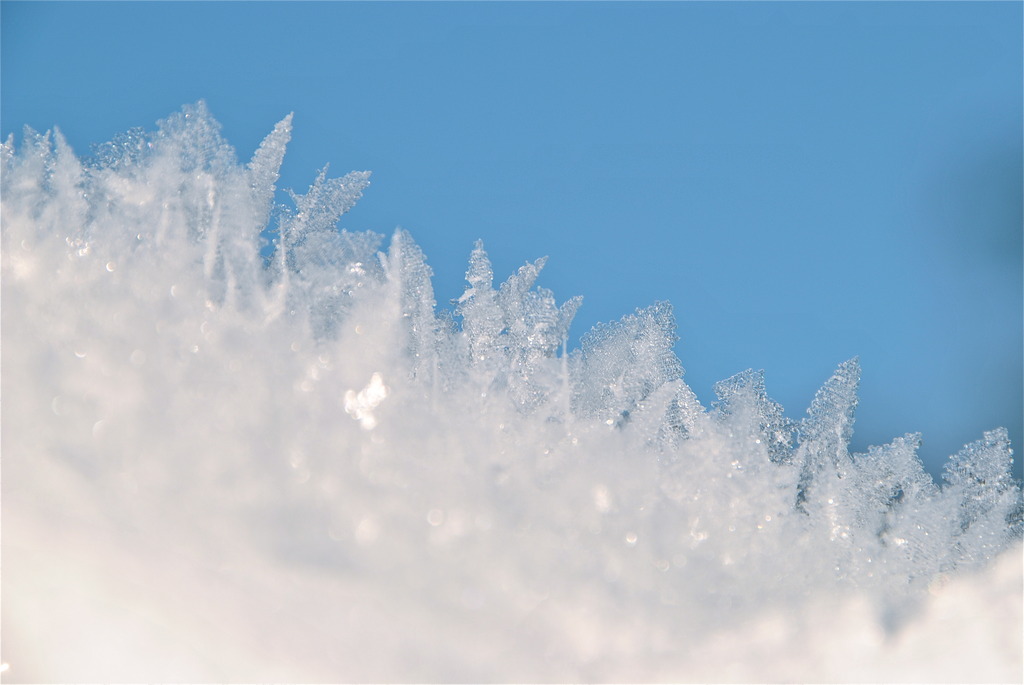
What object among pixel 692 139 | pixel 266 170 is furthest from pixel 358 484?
pixel 692 139

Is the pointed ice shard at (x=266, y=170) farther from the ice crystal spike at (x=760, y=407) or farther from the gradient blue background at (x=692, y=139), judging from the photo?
the ice crystal spike at (x=760, y=407)

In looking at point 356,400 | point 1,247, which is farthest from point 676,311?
point 1,247

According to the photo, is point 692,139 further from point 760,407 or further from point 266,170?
point 266,170

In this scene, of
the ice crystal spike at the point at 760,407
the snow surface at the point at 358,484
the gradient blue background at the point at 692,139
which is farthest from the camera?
the gradient blue background at the point at 692,139

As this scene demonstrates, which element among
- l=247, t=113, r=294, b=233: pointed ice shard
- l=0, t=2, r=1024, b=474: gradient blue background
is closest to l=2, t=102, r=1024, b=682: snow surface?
l=247, t=113, r=294, b=233: pointed ice shard

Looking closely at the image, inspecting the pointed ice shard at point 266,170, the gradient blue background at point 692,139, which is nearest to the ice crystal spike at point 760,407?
the gradient blue background at point 692,139

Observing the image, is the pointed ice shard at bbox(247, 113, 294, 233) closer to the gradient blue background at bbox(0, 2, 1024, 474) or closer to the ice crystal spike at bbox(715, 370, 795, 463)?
the gradient blue background at bbox(0, 2, 1024, 474)
